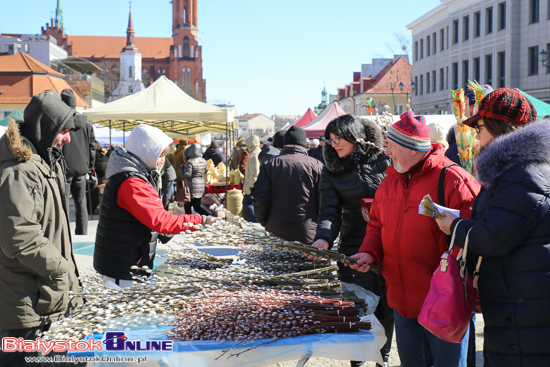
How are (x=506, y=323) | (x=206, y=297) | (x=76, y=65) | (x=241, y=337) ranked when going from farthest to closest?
(x=76, y=65) → (x=206, y=297) → (x=241, y=337) → (x=506, y=323)

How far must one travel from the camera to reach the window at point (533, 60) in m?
32.6

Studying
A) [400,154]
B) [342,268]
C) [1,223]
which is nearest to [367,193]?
[342,268]

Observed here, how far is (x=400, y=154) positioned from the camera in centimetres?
315

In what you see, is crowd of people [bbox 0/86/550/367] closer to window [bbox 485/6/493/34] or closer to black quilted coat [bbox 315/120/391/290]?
black quilted coat [bbox 315/120/391/290]

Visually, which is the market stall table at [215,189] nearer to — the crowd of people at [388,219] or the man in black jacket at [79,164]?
the man in black jacket at [79,164]

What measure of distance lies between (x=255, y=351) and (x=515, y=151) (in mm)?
1455

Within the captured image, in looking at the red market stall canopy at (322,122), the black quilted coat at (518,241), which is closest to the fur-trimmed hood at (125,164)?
the black quilted coat at (518,241)

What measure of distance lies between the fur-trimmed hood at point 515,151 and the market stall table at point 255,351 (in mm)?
961

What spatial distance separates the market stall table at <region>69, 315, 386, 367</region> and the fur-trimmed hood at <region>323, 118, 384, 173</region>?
161cm

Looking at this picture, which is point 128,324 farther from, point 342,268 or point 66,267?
point 342,268

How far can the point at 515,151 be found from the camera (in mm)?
2393

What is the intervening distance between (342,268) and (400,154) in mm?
1179

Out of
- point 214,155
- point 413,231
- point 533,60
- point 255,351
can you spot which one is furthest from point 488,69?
point 255,351

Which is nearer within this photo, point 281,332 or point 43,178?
point 281,332
